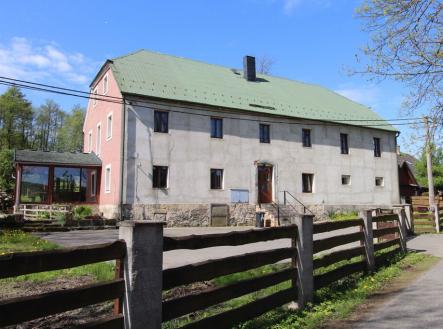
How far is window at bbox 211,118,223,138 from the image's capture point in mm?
25344

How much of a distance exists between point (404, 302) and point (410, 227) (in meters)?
12.9

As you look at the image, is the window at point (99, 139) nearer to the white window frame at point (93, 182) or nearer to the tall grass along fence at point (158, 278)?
the white window frame at point (93, 182)

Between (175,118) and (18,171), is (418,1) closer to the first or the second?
(175,118)

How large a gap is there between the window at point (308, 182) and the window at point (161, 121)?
10391 millimetres

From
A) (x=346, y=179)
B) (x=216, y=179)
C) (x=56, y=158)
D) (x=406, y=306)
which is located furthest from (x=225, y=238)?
(x=346, y=179)

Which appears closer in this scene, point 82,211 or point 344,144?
point 82,211

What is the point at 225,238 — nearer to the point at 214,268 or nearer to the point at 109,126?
the point at 214,268

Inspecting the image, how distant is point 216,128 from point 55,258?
22394mm

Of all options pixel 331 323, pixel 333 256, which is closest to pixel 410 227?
pixel 333 256

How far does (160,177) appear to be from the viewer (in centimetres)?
2338

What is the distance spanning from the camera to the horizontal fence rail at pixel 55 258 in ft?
9.84

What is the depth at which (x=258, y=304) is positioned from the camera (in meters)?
5.39

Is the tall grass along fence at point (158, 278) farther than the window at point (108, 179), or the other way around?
the window at point (108, 179)

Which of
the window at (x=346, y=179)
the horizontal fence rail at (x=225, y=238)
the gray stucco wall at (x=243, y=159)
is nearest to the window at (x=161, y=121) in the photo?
the gray stucco wall at (x=243, y=159)
